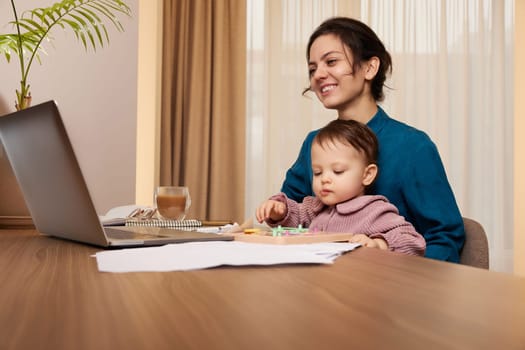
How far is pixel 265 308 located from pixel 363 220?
0.97 metres

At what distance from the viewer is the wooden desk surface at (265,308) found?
299 millimetres

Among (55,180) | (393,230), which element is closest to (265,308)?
(55,180)

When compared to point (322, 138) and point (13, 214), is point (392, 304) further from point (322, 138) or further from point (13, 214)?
point (13, 214)

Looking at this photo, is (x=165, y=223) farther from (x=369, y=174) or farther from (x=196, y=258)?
(x=196, y=258)

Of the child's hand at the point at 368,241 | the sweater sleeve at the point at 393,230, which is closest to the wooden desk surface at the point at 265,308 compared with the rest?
the child's hand at the point at 368,241

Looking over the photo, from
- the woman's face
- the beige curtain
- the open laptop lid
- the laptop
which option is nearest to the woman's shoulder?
the woman's face

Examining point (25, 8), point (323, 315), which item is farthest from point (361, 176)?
point (25, 8)

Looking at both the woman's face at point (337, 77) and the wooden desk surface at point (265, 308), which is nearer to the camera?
the wooden desk surface at point (265, 308)

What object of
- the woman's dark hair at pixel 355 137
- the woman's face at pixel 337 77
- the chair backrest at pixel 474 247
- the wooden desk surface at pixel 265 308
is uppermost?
the woman's face at pixel 337 77

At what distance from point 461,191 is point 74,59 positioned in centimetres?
299

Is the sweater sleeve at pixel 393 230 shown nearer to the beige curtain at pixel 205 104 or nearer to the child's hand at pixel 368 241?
the child's hand at pixel 368 241

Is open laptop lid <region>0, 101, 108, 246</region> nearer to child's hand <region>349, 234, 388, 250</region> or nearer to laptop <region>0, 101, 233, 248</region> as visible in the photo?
laptop <region>0, 101, 233, 248</region>

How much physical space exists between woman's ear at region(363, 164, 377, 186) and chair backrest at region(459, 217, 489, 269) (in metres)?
0.27

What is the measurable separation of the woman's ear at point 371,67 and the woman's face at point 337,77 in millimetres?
11
